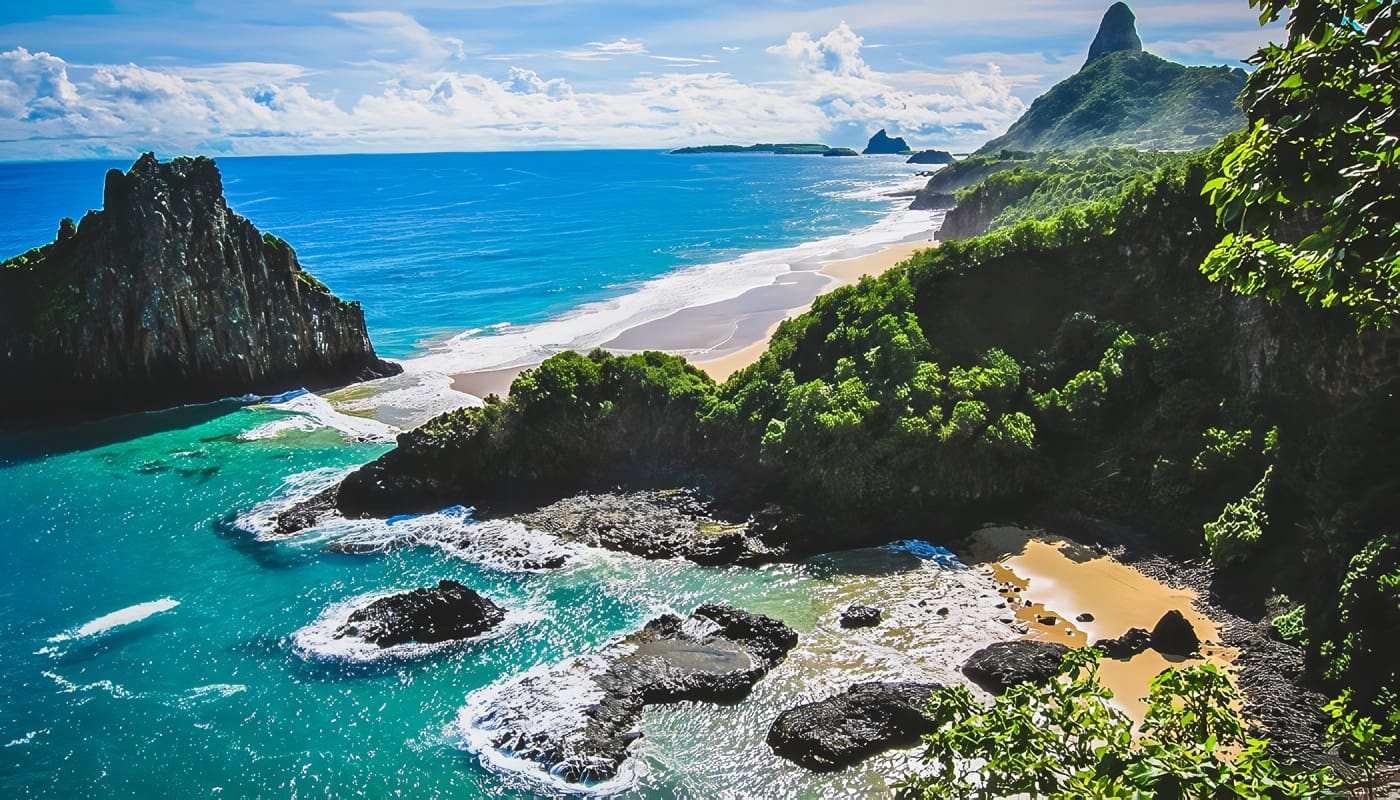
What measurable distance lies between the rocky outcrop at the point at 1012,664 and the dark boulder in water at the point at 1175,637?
2.17 metres

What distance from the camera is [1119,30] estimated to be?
171500mm

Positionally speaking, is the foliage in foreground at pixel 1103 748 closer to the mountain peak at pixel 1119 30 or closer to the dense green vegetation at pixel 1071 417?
the dense green vegetation at pixel 1071 417

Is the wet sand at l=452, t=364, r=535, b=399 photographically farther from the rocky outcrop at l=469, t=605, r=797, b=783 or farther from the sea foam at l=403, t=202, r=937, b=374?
the rocky outcrop at l=469, t=605, r=797, b=783

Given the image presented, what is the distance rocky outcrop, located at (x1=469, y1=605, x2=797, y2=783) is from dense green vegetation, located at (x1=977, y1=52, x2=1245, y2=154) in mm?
100702

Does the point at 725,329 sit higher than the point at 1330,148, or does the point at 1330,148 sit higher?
the point at 1330,148

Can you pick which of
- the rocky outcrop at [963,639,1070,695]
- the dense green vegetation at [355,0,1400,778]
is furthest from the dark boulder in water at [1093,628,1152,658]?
the dense green vegetation at [355,0,1400,778]

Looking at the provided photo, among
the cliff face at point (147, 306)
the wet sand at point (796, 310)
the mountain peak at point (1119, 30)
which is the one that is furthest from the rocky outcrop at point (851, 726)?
the mountain peak at point (1119, 30)

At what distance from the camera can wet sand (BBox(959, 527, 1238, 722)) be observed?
63.0 feet

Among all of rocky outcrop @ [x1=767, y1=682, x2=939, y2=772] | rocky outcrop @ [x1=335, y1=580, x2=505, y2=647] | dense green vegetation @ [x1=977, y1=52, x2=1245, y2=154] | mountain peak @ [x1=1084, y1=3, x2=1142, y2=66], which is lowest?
rocky outcrop @ [x1=767, y1=682, x2=939, y2=772]

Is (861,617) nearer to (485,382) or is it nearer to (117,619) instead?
(117,619)

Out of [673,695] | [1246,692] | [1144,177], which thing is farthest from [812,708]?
[1144,177]

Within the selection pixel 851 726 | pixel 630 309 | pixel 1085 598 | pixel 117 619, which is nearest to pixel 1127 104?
pixel 630 309

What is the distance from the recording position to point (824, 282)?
228 ft

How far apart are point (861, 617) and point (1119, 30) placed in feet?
614
